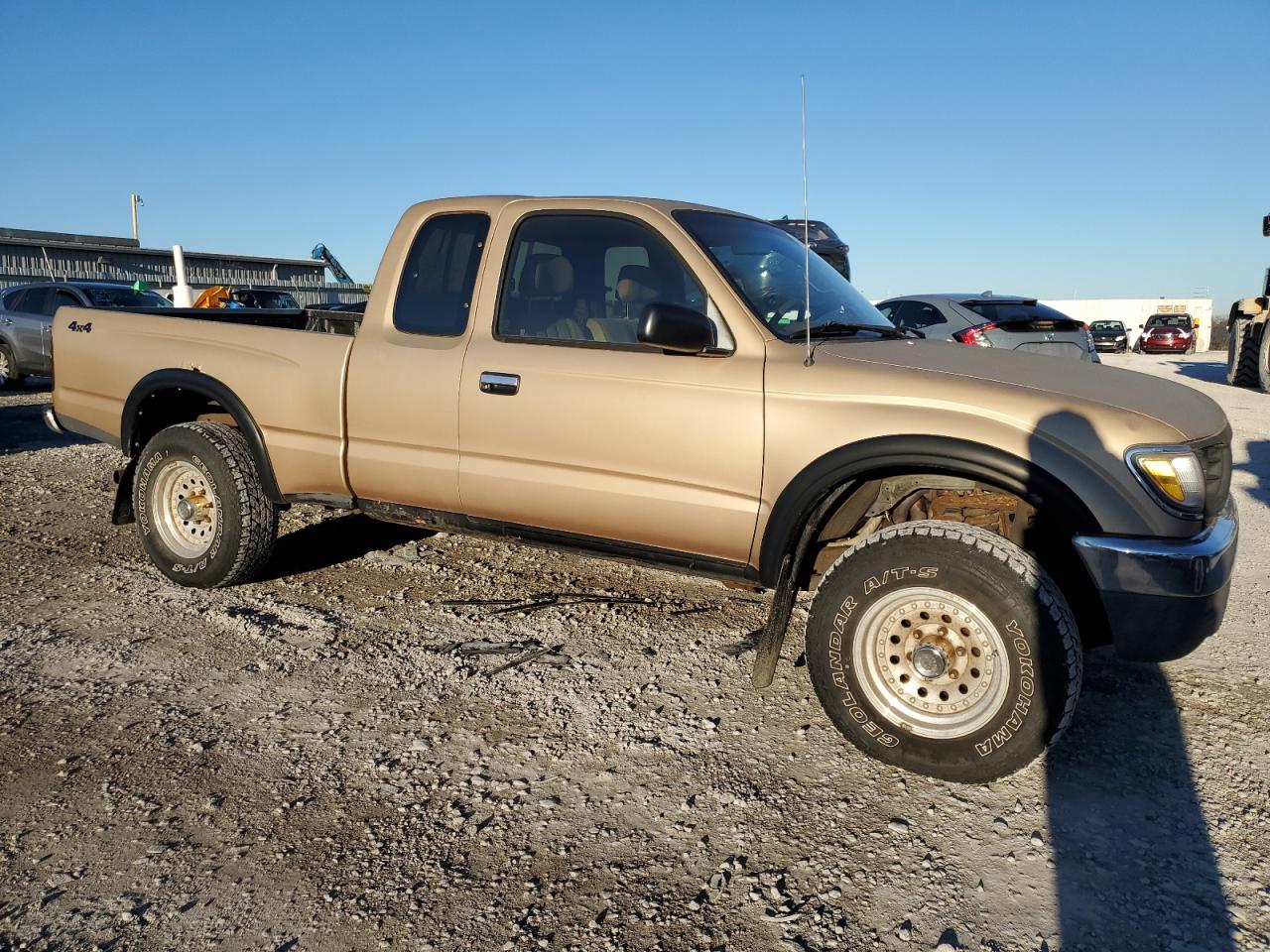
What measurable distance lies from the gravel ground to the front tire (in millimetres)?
217

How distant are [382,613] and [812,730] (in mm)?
2232

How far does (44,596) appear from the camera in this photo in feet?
15.6

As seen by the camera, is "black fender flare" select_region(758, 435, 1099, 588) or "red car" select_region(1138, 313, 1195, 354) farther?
"red car" select_region(1138, 313, 1195, 354)

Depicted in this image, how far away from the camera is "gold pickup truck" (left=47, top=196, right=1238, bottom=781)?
2926mm

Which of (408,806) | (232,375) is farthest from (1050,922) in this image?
(232,375)

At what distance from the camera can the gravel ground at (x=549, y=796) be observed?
2.36 m

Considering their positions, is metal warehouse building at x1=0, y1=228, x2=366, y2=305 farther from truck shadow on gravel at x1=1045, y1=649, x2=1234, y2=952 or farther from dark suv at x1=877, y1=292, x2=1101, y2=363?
truck shadow on gravel at x1=1045, y1=649, x2=1234, y2=952

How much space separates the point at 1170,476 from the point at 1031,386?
1.63 feet

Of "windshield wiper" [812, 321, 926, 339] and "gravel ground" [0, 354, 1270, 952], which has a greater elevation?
"windshield wiper" [812, 321, 926, 339]

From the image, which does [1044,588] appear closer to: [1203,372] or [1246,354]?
[1246,354]

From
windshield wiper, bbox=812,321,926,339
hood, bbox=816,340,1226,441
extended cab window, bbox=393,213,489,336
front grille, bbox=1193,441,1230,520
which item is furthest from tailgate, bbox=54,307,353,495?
front grille, bbox=1193,441,1230,520

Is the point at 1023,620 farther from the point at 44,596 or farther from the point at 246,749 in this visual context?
the point at 44,596

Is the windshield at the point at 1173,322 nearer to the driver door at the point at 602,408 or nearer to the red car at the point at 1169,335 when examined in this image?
the red car at the point at 1169,335

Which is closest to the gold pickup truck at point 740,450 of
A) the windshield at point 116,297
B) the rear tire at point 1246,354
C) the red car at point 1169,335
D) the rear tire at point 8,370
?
the windshield at point 116,297
